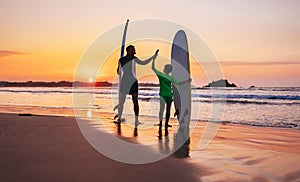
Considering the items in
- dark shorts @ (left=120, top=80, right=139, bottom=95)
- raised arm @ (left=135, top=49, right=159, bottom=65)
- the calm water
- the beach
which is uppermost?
raised arm @ (left=135, top=49, right=159, bottom=65)

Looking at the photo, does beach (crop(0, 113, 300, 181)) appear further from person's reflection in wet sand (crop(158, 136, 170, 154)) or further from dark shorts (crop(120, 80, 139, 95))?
dark shorts (crop(120, 80, 139, 95))

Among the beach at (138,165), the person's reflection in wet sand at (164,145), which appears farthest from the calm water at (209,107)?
the beach at (138,165)

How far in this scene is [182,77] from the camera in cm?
934

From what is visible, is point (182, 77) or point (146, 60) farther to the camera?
point (182, 77)

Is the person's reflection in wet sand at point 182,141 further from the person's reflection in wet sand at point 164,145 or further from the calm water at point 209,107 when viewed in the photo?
the calm water at point 209,107

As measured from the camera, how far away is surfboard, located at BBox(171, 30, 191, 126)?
29.9ft

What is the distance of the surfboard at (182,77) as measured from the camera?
359 inches

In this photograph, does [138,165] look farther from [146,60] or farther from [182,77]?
[182,77]

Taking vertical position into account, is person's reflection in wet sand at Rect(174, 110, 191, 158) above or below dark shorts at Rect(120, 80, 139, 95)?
below

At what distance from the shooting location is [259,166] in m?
4.79

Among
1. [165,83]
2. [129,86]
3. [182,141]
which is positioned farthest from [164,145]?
[129,86]

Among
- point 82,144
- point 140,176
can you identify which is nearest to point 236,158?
point 140,176

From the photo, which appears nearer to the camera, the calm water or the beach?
the beach

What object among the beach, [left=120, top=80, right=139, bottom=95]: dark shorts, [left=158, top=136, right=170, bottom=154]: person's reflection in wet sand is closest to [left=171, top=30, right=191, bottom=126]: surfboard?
[left=120, top=80, right=139, bottom=95]: dark shorts
